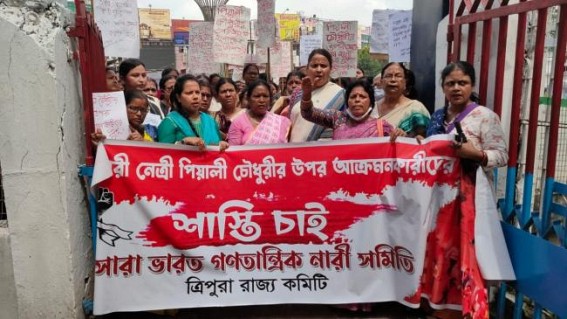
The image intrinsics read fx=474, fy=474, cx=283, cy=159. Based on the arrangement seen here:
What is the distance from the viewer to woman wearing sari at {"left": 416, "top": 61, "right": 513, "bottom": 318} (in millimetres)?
2812

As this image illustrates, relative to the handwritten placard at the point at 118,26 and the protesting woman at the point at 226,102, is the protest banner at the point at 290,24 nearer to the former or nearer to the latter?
the handwritten placard at the point at 118,26

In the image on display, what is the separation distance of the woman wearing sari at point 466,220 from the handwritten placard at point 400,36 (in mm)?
3001

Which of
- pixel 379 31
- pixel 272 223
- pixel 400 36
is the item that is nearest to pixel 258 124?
pixel 272 223

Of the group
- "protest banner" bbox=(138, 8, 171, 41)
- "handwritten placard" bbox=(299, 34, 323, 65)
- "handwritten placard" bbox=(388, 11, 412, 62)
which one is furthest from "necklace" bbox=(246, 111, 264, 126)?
"protest banner" bbox=(138, 8, 171, 41)

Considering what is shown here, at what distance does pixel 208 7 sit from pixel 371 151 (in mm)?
11980

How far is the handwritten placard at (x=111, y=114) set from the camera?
2914mm

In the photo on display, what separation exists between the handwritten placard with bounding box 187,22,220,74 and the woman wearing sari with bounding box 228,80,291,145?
3597mm

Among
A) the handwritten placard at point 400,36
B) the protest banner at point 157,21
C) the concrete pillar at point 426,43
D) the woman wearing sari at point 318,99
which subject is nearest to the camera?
the woman wearing sari at point 318,99

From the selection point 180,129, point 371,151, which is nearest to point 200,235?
point 180,129

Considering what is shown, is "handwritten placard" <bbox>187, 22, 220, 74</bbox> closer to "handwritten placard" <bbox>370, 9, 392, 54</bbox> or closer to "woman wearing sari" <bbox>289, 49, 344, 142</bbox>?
"handwritten placard" <bbox>370, 9, 392, 54</bbox>

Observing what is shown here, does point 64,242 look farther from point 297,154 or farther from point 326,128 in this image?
point 326,128

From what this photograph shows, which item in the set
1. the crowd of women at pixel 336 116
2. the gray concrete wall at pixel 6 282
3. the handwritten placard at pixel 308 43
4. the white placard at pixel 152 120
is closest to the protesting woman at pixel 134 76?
the crowd of women at pixel 336 116

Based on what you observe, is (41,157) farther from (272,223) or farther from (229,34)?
(229,34)

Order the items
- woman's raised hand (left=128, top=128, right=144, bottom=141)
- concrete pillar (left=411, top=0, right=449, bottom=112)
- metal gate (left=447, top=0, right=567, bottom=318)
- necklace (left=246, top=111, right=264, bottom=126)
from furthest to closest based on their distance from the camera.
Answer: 1. concrete pillar (left=411, top=0, right=449, bottom=112)
2. necklace (left=246, top=111, right=264, bottom=126)
3. woman's raised hand (left=128, top=128, right=144, bottom=141)
4. metal gate (left=447, top=0, right=567, bottom=318)
